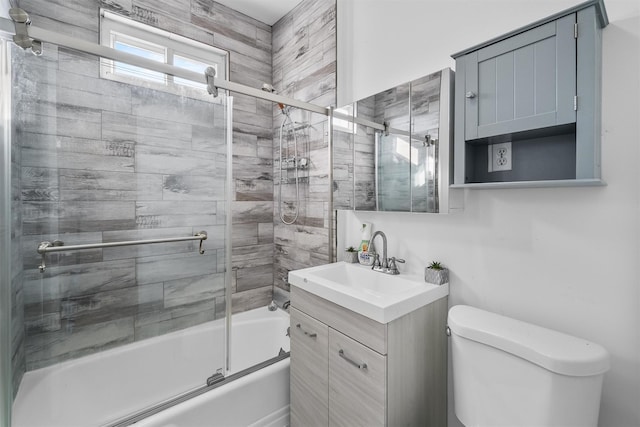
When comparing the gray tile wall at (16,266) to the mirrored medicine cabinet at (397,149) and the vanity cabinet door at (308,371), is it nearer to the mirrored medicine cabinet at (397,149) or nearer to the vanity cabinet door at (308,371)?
the vanity cabinet door at (308,371)

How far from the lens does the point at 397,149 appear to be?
156 cm

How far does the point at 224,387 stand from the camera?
1.50m

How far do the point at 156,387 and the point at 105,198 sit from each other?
1030 mm

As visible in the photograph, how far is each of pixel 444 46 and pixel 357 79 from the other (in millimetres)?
608

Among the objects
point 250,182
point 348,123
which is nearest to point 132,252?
point 250,182

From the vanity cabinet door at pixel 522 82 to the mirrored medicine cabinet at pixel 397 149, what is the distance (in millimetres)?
140

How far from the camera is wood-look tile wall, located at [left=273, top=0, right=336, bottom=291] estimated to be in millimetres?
2123

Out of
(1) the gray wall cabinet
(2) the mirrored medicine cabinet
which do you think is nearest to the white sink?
(2) the mirrored medicine cabinet

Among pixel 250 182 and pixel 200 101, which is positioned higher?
pixel 200 101

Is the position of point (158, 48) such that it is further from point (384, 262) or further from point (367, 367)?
point (367, 367)

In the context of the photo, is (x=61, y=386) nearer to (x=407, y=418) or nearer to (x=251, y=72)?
(x=407, y=418)

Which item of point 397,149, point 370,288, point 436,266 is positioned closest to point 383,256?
point 370,288

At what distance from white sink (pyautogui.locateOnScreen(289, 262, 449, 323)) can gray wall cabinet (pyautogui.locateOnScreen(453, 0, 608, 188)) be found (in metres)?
0.51

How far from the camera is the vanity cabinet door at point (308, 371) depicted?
1.40 m
